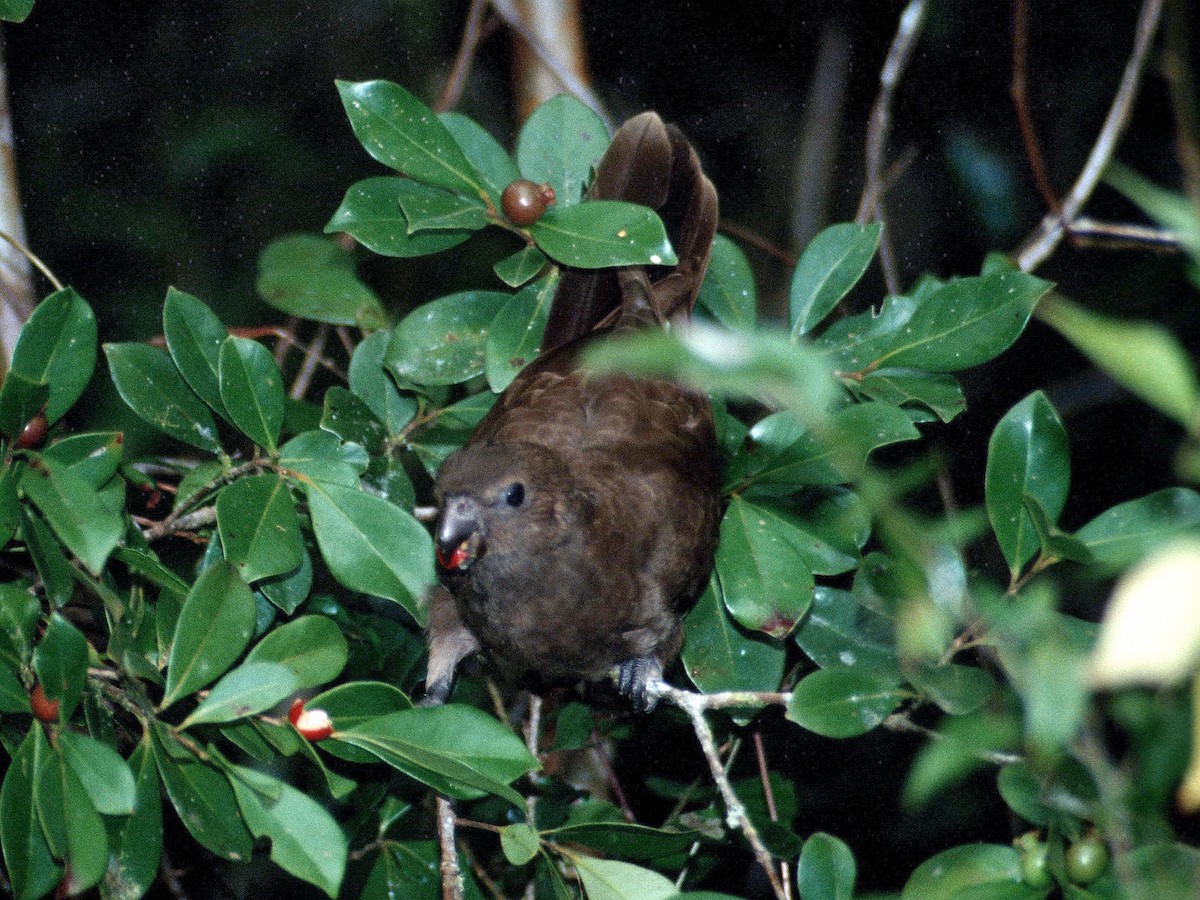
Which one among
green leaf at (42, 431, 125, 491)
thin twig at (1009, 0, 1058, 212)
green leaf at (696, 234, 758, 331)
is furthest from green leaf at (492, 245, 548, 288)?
thin twig at (1009, 0, 1058, 212)

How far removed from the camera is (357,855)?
189cm

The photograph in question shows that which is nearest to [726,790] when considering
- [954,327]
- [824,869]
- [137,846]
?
[824,869]

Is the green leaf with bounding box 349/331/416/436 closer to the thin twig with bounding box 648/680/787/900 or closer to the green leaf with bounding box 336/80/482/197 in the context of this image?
the green leaf with bounding box 336/80/482/197

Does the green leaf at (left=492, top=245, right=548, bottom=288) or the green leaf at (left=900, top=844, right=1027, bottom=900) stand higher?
the green leaf at (left=492, top=245, right=548, bottom=288)

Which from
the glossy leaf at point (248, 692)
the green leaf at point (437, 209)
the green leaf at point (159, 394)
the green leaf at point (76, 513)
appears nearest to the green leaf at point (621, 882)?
the glossy leaf at point (248, 692)

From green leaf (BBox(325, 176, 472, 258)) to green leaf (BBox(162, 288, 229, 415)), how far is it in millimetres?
244

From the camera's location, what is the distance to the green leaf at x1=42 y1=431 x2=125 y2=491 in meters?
1.52

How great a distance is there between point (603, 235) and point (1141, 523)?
3.02 feet

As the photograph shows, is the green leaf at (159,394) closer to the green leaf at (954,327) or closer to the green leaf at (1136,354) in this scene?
the green leaf at (954,327)

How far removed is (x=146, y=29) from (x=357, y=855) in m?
1.92

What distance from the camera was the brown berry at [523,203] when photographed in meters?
1.99

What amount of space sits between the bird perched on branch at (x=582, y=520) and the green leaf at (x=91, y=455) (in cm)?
62

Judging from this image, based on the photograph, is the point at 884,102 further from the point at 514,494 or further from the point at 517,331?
the point at 514,494

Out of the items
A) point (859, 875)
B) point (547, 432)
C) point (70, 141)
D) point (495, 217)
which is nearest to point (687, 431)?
point (547, 432)
